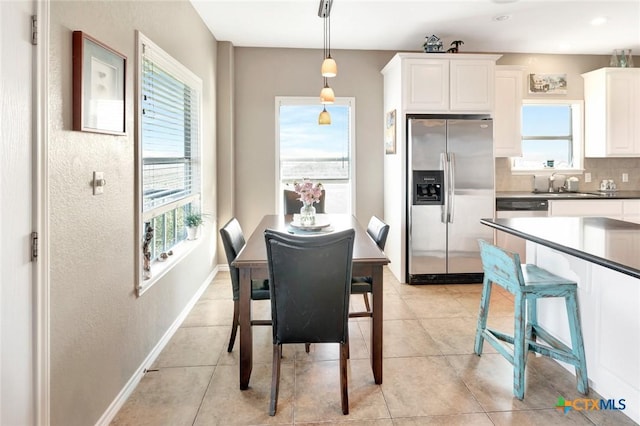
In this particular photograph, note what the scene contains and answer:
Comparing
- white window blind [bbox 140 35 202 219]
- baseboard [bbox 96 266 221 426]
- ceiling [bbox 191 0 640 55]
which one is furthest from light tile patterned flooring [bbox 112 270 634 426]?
ceiling [bbox 191 0 640 55]

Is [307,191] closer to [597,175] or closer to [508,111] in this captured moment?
[508,111]

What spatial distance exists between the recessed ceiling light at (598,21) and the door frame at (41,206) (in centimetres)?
466

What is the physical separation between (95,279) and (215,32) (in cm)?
341

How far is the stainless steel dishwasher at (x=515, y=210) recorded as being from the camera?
4.61 meters

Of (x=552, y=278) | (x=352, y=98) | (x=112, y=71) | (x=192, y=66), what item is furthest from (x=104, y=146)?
(x=352, y=98)

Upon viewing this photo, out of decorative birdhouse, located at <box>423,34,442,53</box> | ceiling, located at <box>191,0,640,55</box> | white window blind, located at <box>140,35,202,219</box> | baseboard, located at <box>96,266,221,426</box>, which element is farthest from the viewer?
decorative birdhouse, located at <box>423,34,442,53</box>

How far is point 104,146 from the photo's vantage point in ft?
6.77

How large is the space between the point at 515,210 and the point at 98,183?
4173 millimetres

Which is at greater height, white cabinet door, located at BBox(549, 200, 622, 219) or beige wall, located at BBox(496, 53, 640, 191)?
beige wall, located at BBox(496, 53, 640, 191)

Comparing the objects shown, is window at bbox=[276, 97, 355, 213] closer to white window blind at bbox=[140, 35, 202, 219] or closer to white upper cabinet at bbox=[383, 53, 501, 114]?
white upper cabinet at bbox=[383, 53, 501, 114]

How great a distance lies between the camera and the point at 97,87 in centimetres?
193

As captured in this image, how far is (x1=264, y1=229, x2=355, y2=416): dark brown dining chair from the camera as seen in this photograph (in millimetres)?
2051

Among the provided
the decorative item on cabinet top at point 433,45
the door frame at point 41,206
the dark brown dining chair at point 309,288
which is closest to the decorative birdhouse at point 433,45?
the decorative item on cabinet top at point 433,45

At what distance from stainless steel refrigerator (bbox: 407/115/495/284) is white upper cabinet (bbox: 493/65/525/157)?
0.41m
